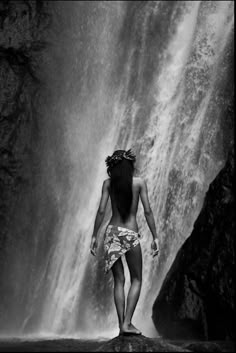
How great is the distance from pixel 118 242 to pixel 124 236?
3.1 inches

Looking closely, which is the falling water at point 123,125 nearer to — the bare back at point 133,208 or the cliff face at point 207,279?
the cliff face at point 207,279

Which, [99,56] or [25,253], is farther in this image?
[99,56]

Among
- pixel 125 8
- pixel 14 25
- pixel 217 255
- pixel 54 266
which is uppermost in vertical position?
pixel 125 8

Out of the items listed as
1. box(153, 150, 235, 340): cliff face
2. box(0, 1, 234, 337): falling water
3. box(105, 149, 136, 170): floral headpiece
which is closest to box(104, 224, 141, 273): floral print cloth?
box(105, 149, 136, 170): floral headpiece

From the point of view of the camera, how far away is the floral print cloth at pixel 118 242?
18.1ft

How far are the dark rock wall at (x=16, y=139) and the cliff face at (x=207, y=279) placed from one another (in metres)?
6.49

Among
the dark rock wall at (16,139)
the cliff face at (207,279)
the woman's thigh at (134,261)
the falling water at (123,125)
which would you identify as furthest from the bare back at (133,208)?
the dark rock wall at (16,139)

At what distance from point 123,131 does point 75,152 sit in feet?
4.91

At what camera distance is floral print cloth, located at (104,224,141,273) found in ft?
18.1

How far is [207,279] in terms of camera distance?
773cm

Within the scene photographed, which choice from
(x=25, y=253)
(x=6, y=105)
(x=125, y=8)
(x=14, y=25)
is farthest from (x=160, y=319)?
(x=125, y=8)

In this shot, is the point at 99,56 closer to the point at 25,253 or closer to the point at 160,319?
the point at 25,253

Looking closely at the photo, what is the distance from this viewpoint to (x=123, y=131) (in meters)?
14.6

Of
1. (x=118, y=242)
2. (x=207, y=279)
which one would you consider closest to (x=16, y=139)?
(x=207, y=279)
